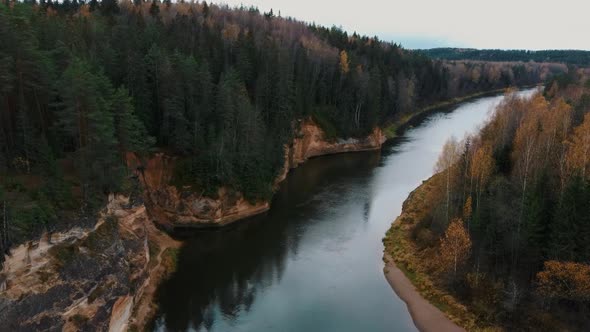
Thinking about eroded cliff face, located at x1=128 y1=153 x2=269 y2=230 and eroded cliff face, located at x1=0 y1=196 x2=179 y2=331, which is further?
eroded cliff face, located at x1=128 y1=153 x2=269 y2=230

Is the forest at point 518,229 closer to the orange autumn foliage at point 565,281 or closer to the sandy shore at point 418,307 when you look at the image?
the orange autumn foliage at point 565,281

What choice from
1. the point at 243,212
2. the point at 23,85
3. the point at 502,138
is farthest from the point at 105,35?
the point at 502,138

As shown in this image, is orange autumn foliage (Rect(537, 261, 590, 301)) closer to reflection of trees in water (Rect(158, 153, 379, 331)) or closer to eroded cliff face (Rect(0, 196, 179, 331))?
reflection of trees in water (Rect(158, 153, 379, 331))

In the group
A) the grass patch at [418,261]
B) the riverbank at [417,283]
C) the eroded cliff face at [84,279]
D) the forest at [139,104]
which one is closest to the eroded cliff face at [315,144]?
the forest at [139,104]

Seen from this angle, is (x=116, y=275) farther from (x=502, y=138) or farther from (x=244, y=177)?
(x=502, y=138)

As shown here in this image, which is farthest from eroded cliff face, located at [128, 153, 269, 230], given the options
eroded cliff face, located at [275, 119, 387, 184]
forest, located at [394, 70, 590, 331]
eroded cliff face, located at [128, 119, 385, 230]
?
forest, located at [394, 70, 590, 331]

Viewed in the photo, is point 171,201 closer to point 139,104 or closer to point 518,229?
point 139,104
